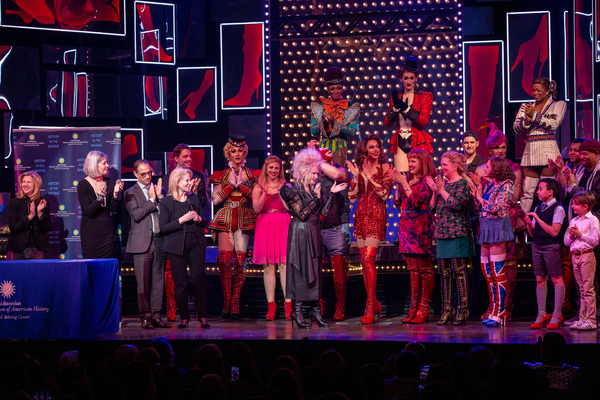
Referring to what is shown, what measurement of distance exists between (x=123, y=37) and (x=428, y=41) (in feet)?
14.1

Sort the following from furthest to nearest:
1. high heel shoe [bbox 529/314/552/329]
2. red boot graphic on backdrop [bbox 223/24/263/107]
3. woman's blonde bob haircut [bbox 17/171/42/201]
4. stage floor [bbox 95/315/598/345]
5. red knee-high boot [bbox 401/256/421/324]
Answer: red boot graphic on backdrop [bbox 223/24/263/107] < woman's blonde bob haircut [bbox 17/171/42/201] < red knee-high boot [bbox 401/256/421/324] < high heel shoe [bbox 529/314/552/329] < stage floor [bbox 95/315/598/345]

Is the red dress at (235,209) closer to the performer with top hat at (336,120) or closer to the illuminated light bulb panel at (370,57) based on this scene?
the performer with top hat at (336,120)

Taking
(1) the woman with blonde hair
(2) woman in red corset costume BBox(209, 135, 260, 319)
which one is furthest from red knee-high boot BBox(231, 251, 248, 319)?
(1) the woman with blonde hair

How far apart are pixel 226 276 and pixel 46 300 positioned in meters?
2.01

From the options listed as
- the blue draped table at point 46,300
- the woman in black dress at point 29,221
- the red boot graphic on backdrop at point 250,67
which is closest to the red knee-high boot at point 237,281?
the blue draped table at point 46,300

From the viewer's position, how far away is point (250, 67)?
10.2m

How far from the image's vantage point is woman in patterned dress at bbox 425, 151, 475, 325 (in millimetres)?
6750

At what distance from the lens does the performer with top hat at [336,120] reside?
7.99m

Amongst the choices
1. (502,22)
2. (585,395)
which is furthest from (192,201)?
(502,22)

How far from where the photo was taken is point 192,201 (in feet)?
23.4

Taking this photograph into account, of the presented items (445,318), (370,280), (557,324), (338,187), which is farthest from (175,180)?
(557,324)

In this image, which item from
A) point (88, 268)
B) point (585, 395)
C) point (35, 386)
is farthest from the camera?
point (88, 268)

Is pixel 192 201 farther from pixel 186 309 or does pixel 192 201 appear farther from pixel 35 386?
pixel 35 386

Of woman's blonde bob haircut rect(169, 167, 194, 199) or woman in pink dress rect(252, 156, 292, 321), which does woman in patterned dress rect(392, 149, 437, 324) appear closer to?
woman in pink dress rect(252, 156, 292, 321)
